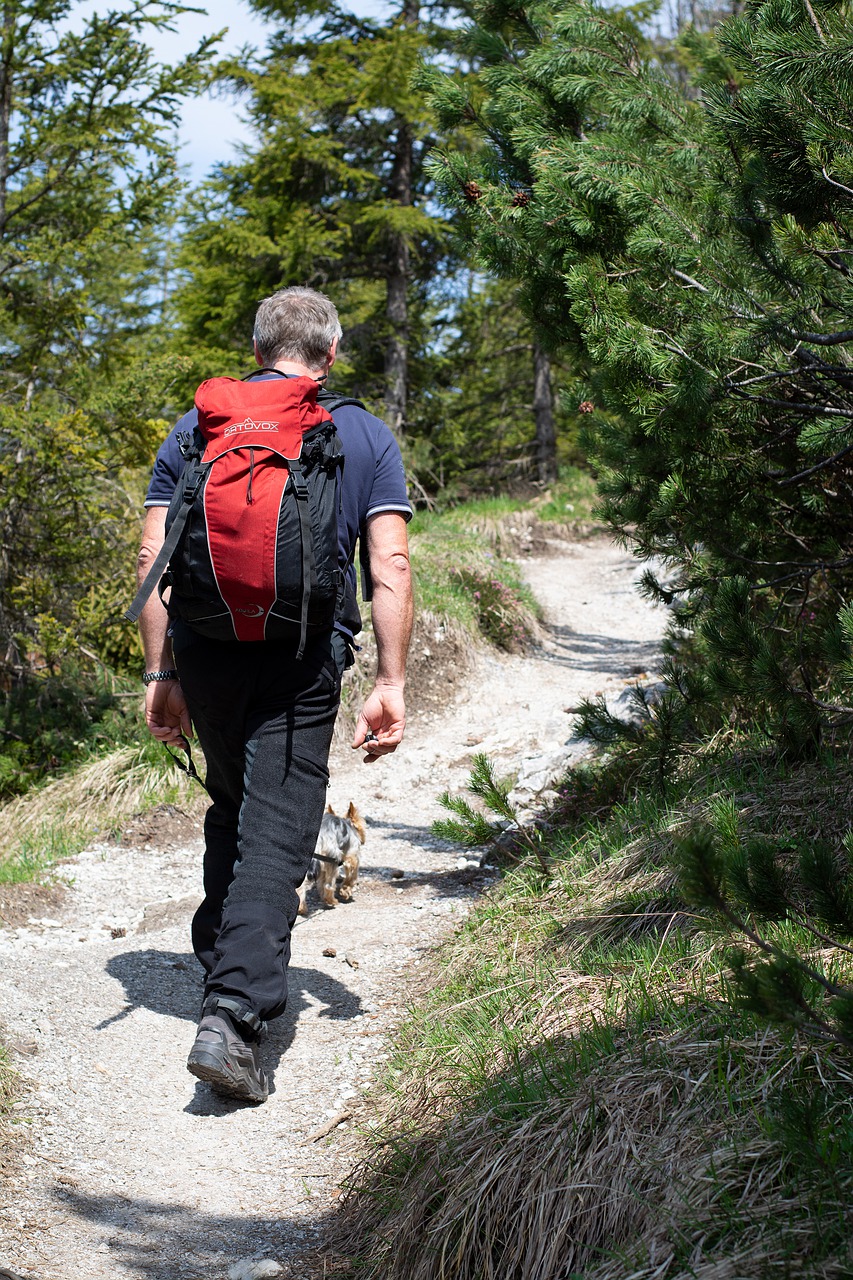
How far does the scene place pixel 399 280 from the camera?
15.0 metres

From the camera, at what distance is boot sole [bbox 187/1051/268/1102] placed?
9.53ft

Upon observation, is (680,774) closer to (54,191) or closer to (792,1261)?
(792,1261)

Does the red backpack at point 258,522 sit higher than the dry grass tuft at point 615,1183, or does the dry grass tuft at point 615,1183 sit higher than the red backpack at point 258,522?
the red backpack at point 258,522

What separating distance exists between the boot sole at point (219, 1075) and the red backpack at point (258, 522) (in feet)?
4.02

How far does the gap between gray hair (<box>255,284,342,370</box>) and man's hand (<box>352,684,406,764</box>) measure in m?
1.11

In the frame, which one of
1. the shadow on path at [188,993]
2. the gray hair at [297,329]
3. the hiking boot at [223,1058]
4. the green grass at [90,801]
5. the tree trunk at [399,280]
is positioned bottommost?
the green grass at [90,801]

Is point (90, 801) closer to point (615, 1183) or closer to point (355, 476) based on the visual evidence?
point (355, 476)

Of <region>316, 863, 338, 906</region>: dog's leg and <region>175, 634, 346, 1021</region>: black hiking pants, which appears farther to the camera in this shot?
<region>316, 863, 338, 906</region>: dog's leg

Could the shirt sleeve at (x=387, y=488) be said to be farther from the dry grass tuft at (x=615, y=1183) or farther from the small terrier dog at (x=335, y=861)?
the small terrier dog at (x=335, y=861)

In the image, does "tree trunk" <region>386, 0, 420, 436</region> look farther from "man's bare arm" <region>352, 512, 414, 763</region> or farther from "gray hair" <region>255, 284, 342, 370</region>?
"man's bare arm" <region>352, 512, 414, 763</region>

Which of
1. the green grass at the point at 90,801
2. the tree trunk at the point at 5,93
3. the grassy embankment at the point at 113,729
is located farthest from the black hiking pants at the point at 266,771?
the tree trunk at the point at 5,93

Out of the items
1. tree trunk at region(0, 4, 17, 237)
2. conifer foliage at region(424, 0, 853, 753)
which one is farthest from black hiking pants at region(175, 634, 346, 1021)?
tree trunk at region(0, 4, 17, 237)

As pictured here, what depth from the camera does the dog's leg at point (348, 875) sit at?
A: 5.15 metres

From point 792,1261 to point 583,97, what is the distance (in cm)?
435
